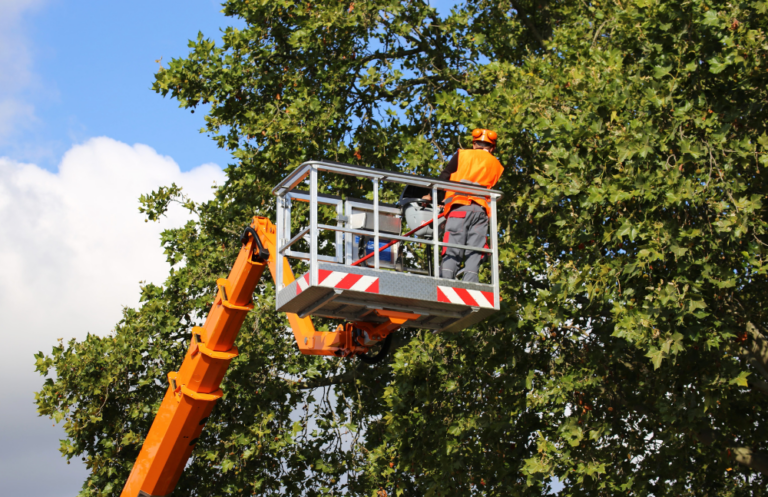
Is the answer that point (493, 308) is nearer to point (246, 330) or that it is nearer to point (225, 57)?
point (246, 330)

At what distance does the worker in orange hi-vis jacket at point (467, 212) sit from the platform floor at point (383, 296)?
0.35 metres

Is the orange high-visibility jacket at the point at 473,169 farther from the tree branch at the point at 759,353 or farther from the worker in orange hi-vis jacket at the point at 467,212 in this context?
the tree branch at the point at 759,353

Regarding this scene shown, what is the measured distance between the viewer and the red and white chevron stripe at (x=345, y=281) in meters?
7.39

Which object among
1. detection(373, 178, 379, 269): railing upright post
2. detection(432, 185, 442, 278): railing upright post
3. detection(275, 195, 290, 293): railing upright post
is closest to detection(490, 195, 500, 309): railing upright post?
detection(432, 185, 442, 278): railing upright post

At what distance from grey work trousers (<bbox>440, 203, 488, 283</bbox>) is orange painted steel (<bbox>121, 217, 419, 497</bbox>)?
1.17 meters

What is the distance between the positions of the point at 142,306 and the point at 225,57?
4.94 meters

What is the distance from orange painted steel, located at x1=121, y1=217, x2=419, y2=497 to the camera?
30.1 feet

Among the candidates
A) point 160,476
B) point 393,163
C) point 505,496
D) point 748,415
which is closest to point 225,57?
point 393,163

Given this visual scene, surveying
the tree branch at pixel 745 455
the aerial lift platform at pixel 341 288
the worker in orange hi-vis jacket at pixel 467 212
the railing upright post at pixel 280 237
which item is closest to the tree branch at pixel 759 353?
the tree branch at pixel 745 455

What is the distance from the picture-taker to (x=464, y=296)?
791 centimetres

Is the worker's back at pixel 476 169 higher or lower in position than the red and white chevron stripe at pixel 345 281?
higher

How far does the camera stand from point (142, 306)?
1527 cm

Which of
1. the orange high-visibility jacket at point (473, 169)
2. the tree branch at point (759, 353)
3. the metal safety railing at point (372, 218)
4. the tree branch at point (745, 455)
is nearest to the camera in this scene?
the metal safety railing at point (372, 218)

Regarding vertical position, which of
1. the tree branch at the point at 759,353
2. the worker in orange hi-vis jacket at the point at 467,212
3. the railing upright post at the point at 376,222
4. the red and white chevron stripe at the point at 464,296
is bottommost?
the red and white chevron stripe at the point at 464,296
